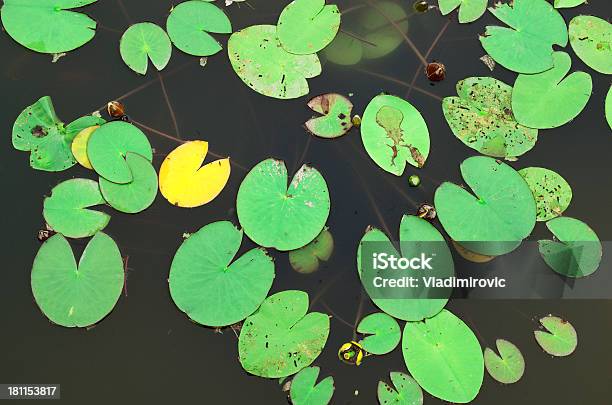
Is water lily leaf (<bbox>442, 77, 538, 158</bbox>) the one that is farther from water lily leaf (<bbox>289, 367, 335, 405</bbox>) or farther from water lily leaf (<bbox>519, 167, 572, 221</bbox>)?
water lily leaf (<bbox>289, 367, 335, 405</bbox>)

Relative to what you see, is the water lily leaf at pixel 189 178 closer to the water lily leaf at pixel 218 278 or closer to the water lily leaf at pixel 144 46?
the water lily leaf at pixel 218 278

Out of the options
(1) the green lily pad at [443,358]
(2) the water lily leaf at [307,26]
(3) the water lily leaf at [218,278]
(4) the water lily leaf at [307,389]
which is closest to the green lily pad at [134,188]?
(3) the water lily leaf at [218,278]

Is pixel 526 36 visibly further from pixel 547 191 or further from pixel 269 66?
pixel 269 66

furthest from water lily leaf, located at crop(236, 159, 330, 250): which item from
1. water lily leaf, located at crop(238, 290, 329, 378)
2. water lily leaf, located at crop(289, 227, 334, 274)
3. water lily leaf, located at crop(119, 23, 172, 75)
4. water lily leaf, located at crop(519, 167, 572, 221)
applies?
water lily leaf, located at crop(519, 167, 572, 221)

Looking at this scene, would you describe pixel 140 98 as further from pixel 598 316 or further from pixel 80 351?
pixel 598 316

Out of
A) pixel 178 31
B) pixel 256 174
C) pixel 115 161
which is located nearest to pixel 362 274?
pixel 256 174

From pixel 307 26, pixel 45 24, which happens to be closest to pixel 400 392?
pixel 307 26
